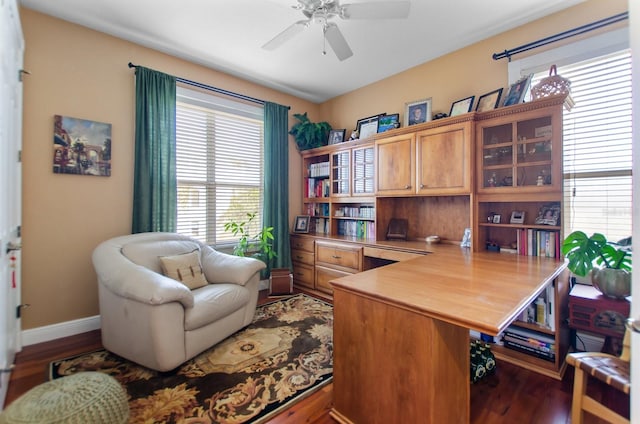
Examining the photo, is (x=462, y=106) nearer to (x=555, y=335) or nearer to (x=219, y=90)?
(x=555, y=335)

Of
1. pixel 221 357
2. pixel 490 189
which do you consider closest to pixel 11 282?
pixel 221 357

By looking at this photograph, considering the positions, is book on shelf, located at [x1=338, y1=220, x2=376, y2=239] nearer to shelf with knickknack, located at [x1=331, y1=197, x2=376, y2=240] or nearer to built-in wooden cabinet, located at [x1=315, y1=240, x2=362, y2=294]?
shelf with knickknack, located at [x1=331, y1=197, x2=376, y2=240]

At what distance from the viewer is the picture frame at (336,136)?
162 inches

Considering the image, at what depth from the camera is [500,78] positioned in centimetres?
271

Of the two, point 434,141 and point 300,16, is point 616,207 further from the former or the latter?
point 300,16

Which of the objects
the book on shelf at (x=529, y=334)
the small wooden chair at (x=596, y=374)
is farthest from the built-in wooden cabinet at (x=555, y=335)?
the small wooden chair at (x=596, y=374)

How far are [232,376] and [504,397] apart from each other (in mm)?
1751

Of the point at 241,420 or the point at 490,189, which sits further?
the point at 490,189

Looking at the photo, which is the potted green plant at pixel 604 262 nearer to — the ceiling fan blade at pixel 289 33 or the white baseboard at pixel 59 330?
the ceiling fan blade at pixel 289 33

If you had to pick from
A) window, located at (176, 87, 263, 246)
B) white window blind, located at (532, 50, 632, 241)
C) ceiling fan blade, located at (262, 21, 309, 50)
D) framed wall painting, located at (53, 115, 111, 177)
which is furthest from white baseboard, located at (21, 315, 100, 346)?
white window blind, located at (532, 50, 632, 241)

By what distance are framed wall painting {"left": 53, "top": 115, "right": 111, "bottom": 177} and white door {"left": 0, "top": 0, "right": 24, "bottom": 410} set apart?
0.80ft

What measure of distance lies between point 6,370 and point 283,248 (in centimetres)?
268

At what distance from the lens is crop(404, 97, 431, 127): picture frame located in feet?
10.5

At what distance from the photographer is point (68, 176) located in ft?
8.36
